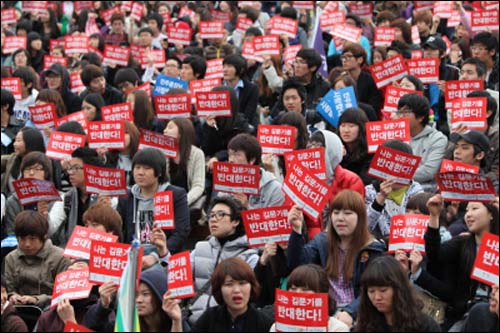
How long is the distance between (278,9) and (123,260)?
596 inches

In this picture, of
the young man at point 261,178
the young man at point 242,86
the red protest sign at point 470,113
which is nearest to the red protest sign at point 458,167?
the young man at point 261,178

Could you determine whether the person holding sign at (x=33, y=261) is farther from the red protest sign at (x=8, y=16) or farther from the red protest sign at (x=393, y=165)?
the red protest sign at (x=8, y=16)

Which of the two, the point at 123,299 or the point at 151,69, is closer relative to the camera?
the point at 123,299

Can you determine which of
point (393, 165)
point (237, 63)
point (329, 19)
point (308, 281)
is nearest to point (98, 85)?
point (237, 63)

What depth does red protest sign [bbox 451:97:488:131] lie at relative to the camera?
40.4 feet

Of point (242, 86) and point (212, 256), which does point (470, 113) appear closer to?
point (242, 86)

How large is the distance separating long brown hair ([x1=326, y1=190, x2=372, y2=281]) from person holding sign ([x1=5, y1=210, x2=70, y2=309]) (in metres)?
2.30

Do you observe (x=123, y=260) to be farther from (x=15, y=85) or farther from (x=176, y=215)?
(x=15, y=85)

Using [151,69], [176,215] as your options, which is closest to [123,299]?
[176,215]

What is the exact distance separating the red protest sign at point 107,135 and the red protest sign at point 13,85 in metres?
3.39

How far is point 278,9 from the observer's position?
23484 millimetres

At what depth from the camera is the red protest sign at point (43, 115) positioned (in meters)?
14.4

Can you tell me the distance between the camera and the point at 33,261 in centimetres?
1005

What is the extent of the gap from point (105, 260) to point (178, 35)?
36.6 ft
